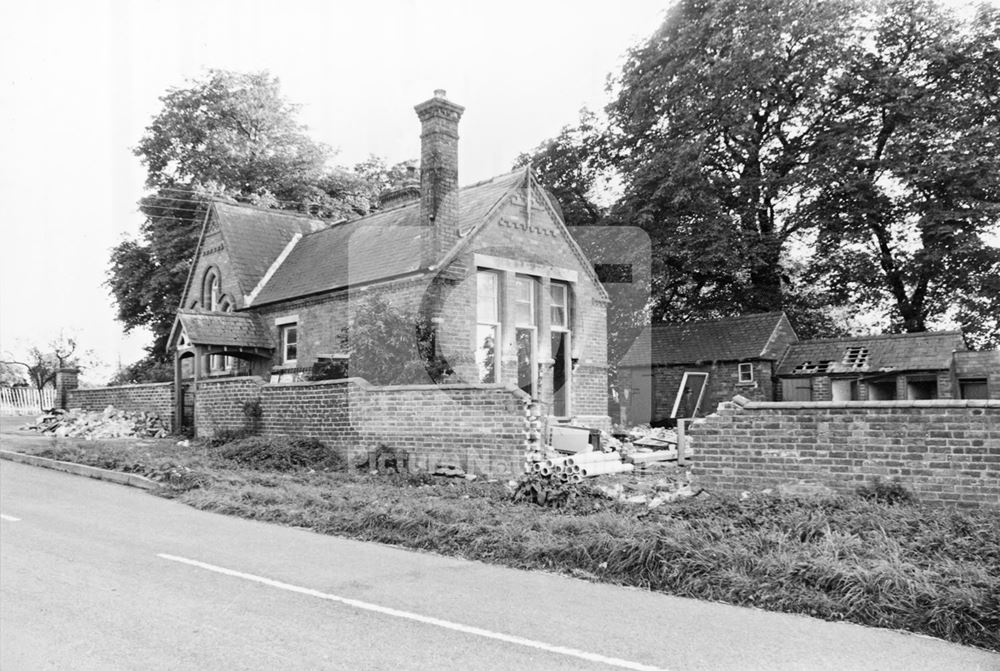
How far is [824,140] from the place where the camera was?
89.8 ft

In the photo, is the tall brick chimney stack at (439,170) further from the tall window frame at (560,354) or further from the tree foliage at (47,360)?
the tree foliage at (47,360)

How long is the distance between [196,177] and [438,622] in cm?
3433

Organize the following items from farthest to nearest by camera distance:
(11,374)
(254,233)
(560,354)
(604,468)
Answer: (11,374) < (254,233) < (560,354) < (604,468)

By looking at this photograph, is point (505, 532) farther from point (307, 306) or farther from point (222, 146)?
point (222, 146)

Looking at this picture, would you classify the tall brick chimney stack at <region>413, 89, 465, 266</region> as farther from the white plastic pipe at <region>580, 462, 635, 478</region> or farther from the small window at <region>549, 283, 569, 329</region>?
the white plastic pipe at <region>580, 462, 635, 478</region>

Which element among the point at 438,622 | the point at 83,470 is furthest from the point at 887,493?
the point at 83,470

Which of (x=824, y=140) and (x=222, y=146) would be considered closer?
(x=824, y=140)

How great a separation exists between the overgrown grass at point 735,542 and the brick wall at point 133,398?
12180 millimetres

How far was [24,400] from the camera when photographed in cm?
3847

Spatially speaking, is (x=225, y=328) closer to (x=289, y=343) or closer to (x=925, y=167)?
(x=289, y=343)

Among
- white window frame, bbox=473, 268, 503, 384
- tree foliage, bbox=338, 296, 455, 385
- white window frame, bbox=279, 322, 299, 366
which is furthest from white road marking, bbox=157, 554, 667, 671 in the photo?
white window frame, bbox=279, 322, 299, 366

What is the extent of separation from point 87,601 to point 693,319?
27.0m

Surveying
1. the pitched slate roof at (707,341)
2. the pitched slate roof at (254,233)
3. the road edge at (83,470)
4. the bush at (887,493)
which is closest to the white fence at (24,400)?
the pitched slate roof at (254,233)

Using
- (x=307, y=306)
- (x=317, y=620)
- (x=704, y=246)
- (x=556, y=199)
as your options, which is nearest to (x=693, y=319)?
(x=704, y=246)
